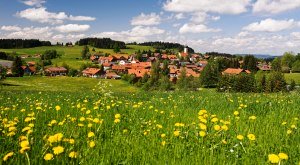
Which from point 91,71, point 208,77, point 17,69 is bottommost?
point 91,71

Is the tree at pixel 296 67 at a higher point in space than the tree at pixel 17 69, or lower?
higher

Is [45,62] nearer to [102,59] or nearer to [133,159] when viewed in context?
[102,59]

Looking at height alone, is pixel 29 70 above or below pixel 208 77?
below

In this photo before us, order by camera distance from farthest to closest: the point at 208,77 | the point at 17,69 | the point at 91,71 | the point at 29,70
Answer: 1. the point at 91,71
2. the point at 29,70
3. the point at 17,69
4. the point at 208,77

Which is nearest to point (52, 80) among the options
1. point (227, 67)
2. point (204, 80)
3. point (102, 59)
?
point (204, 80)

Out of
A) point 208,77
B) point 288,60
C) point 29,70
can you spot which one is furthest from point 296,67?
point 29,70

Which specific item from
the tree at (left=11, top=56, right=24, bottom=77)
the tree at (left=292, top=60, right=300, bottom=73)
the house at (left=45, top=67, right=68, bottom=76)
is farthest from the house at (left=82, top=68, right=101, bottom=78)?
the tree at (left=292, top=60, right=300, bottom=73)

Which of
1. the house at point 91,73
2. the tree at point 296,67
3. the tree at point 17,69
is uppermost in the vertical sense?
the tree at point 296,67

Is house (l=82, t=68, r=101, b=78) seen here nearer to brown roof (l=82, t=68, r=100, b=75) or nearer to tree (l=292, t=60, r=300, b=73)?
brown roof (l=82, t=68, r=100, b=75)

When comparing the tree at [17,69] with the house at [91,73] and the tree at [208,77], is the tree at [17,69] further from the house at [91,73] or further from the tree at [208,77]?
the tree at [208,77]

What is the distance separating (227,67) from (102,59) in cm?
7064

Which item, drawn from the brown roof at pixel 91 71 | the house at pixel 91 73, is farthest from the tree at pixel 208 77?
the brown roof at pixel 91 71

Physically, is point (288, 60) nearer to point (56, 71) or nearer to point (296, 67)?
point (296, 67)

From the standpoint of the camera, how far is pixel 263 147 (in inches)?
173
